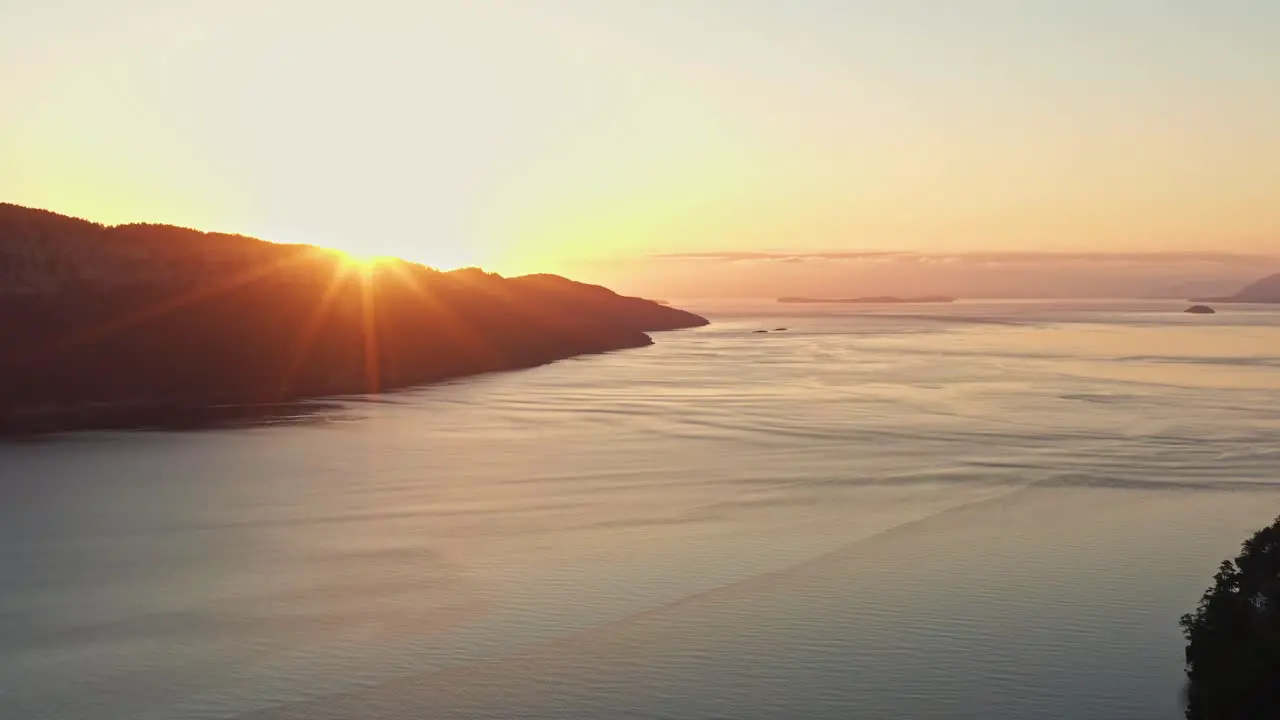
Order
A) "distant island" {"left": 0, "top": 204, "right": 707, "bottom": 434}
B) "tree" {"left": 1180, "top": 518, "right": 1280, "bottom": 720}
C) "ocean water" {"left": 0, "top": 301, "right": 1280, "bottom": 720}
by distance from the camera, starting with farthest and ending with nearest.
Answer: "distant island" {"left": 0, "top": 204, "right": 707, "bottom": 434} < "ocean water" {"left": 0, "top": 301, "right": 1280, "bottom": 720} < "tree" {"left": 1180, "top": 518, "right": 1280, "bottom": 720}

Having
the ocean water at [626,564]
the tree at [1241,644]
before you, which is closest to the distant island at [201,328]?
the ocean water at [626,564]

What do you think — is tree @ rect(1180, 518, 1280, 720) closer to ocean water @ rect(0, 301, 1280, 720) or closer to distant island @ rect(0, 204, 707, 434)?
ocean water @ rect(0, 301, 1280, 720)

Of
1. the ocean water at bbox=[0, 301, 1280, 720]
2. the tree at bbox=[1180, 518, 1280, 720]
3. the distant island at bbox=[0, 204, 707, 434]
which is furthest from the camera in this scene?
the distant island at bbox=[0, 204, 707, 434]

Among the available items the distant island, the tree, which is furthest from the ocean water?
the distant island

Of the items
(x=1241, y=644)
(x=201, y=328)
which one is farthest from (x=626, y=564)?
(x=201, y=328)

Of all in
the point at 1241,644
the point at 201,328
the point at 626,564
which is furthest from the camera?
the point at 201,328

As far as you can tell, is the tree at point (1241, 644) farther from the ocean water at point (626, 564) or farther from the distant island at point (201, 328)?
the distant island at point (201, 328)

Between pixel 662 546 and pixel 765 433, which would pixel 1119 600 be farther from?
pixel 765 433

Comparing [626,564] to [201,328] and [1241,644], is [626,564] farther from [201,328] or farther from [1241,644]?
[201,328]
